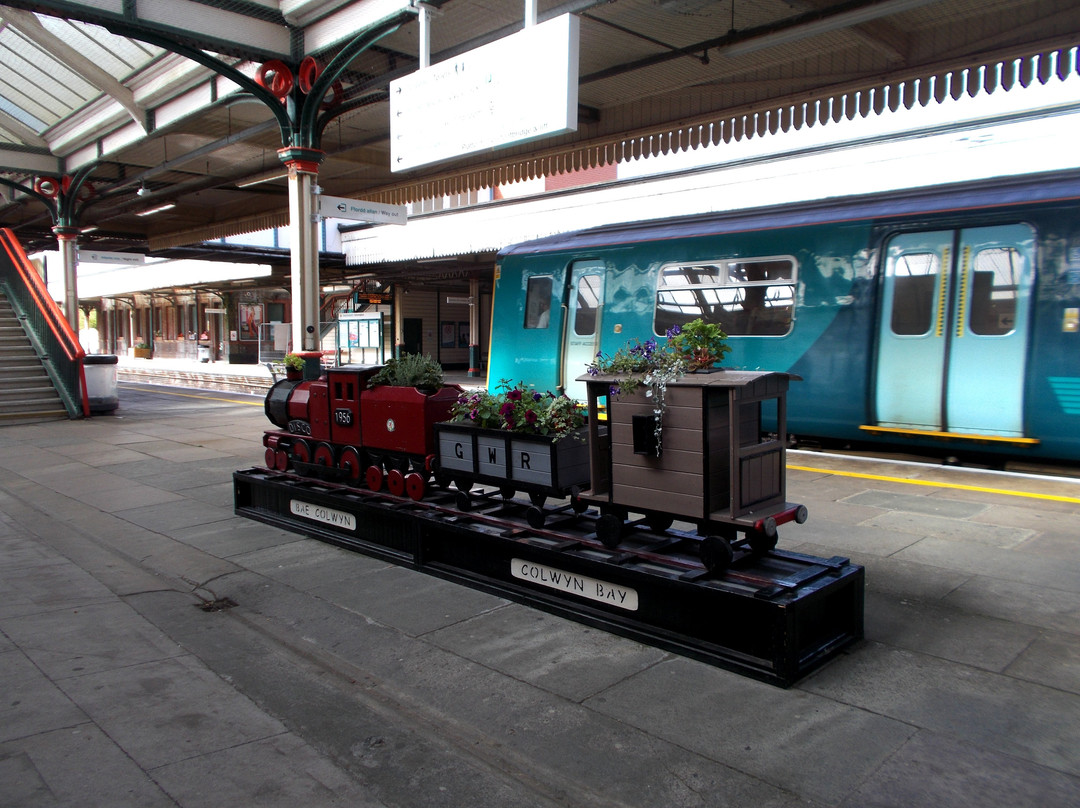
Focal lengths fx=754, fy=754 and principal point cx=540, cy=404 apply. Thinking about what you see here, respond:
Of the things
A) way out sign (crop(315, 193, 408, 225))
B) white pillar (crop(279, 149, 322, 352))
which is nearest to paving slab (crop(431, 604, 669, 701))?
white pillar (crop(279, 149, 322, 352))

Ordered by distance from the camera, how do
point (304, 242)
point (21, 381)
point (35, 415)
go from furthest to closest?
point (21, 381)
point (35, 415)
point (304, 242)

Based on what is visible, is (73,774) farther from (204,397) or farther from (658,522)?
(204,397)

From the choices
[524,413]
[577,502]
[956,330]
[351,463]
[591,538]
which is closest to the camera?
[591,538]

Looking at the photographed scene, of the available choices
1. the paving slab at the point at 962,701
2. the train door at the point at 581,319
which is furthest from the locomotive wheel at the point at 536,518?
the train door at the point at 581,319

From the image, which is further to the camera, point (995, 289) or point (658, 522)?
point (995, 289)

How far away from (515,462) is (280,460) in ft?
11.2

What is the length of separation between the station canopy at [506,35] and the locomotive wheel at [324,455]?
3794 mm

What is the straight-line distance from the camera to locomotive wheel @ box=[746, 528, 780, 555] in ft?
13.8

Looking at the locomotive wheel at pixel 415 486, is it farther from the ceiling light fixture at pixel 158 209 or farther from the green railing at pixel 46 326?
the ceiling light fixture at pixel 158 209

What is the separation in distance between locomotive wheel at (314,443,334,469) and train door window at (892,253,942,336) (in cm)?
623

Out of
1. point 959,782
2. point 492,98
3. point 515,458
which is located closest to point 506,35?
point 492,98

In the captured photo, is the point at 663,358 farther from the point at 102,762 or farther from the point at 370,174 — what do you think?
the point at 370,174

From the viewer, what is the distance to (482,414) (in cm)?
539

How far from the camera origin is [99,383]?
53.5ft
